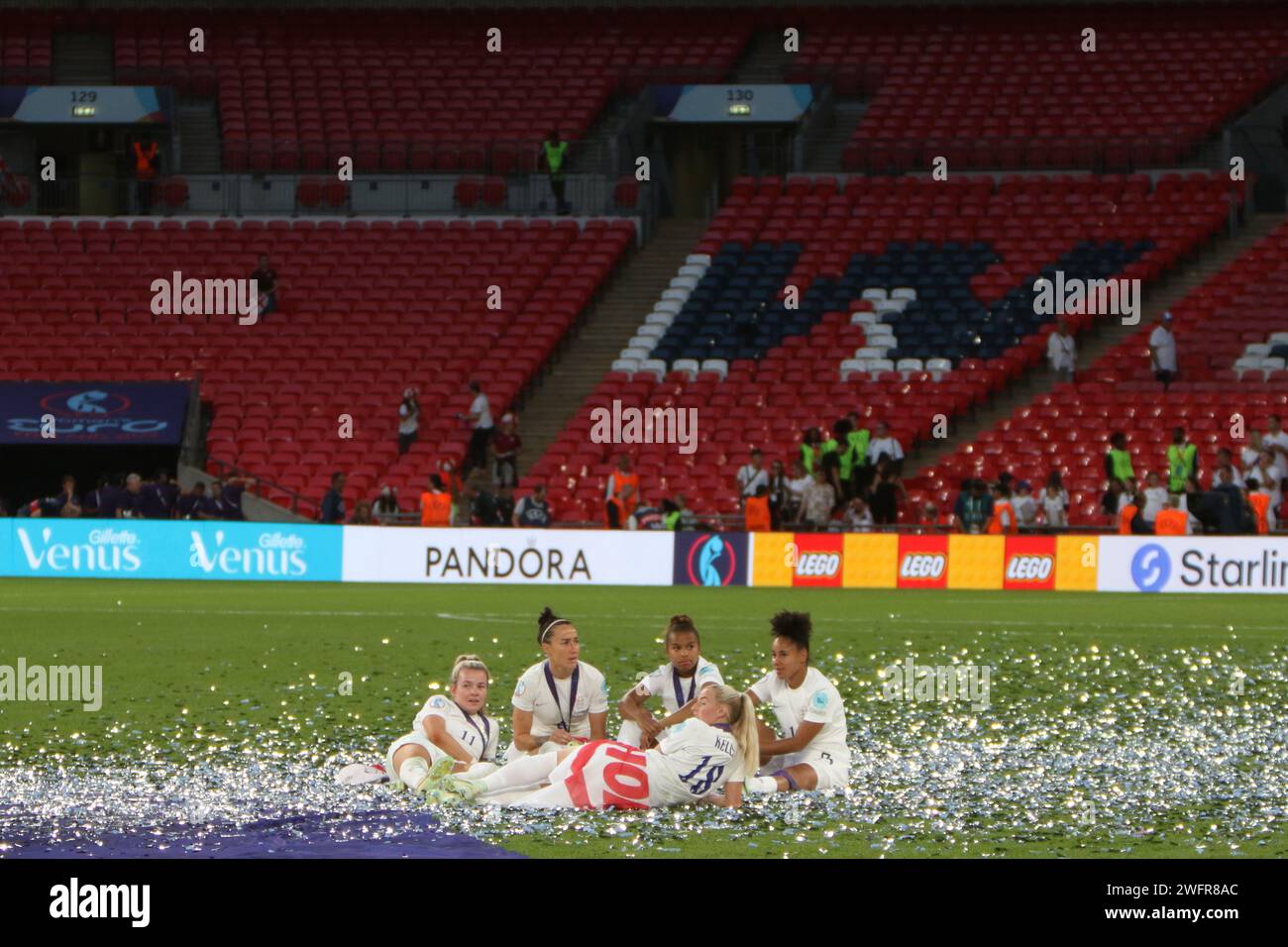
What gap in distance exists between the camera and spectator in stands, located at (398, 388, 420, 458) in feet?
112

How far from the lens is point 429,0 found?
4584 centimetres

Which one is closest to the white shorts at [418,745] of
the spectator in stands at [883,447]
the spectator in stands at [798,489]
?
the spectator in stands at [798,489]

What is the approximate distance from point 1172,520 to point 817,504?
17.3 ft

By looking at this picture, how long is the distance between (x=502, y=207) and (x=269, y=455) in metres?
10.3

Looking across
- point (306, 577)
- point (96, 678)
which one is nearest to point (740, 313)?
point (306, 577)

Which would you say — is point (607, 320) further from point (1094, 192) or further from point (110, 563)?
point (110, 563)

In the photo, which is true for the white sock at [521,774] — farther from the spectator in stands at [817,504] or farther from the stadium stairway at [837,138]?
the stadium stairway at [837,138]

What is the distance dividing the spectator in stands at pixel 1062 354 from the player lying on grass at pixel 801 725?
23.1m

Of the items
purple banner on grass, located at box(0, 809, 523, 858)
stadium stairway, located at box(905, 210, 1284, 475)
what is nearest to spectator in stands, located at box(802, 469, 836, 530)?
stadium stairway, located at box(905, 210, 1284, 475)

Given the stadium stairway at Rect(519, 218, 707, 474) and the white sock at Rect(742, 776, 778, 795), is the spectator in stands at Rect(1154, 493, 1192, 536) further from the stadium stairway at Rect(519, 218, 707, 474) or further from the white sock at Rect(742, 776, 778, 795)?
the white sock at Rect(742, 776, 778, 795)

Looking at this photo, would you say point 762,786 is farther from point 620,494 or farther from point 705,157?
point 705,157

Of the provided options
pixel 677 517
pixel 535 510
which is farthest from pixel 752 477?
pixel 535 510

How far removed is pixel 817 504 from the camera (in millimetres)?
30094

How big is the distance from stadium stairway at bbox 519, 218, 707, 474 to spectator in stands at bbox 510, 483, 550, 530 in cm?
475
